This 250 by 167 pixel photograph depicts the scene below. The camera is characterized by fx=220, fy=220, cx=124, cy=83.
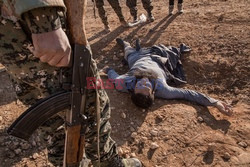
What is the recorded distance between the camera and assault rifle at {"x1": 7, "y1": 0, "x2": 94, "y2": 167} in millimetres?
1014

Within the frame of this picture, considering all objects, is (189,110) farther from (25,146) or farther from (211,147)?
(25,146)

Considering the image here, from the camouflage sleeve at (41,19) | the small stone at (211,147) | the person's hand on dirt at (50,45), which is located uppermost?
the camouflage sleeve at (41,19)

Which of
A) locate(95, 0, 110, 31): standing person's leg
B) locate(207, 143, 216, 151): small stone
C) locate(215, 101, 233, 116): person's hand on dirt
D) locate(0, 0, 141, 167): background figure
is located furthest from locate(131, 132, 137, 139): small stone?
locate(95, 0, 110, 31): standing person's leg

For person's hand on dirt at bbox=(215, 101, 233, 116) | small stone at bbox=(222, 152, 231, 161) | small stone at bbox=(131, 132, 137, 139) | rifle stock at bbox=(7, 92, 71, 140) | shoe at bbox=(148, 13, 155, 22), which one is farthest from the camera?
shoe at bbox=(148, 13, 155, 22)

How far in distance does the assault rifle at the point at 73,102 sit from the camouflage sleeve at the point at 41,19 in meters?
0.14

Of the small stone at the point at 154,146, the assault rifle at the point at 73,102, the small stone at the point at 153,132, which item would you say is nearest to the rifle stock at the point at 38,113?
the assault rifle at the point at 73,102

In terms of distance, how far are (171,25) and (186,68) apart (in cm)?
139

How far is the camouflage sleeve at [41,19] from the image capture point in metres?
0.84

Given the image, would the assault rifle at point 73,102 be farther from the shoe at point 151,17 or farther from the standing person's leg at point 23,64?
the shoe at point 151,17

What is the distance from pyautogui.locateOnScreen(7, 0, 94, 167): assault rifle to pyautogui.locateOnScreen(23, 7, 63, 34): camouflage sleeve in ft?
0.45

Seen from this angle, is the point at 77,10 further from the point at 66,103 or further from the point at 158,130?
the point at 158,130

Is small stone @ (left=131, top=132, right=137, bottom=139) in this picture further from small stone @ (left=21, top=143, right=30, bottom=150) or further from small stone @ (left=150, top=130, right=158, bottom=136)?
small stone @ (left=21, top=143, right=30, bottom=150)

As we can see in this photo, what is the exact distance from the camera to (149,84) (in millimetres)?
2748

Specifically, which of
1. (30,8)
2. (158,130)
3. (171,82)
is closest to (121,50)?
(171,82)
